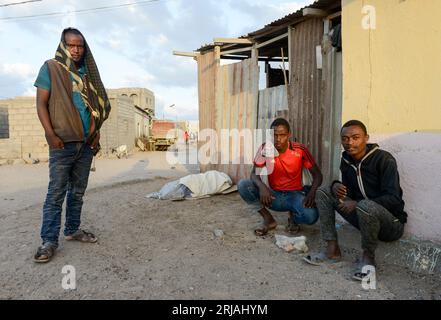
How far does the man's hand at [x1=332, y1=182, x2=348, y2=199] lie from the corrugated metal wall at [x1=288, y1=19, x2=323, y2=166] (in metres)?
1.85

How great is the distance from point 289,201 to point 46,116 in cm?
247

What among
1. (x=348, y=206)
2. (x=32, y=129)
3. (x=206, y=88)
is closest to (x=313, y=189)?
(x=348, y=206)

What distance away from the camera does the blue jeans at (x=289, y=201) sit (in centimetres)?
343

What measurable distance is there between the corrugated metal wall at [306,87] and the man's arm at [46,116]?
131 inches

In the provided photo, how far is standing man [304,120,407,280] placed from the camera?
101 inches

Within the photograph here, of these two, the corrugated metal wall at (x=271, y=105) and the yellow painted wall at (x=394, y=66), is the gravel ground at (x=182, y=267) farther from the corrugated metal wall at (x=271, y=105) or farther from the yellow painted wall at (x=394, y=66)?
the corrugated metal wall at (x=271, y=105)

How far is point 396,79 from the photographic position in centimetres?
302

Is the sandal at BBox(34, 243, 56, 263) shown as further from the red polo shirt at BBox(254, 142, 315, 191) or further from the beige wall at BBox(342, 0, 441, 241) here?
the beige wall at BBox(342, 0, 441, 241)

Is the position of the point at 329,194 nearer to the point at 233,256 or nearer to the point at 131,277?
the point at 233,256

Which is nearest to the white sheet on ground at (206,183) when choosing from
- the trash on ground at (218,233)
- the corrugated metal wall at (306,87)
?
the corrugated metal wall at (306,87)

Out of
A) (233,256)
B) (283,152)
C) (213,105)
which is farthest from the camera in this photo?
(213,105)

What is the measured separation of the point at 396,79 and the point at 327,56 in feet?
5.00

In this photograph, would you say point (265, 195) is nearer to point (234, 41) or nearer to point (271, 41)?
point (271, 41)
